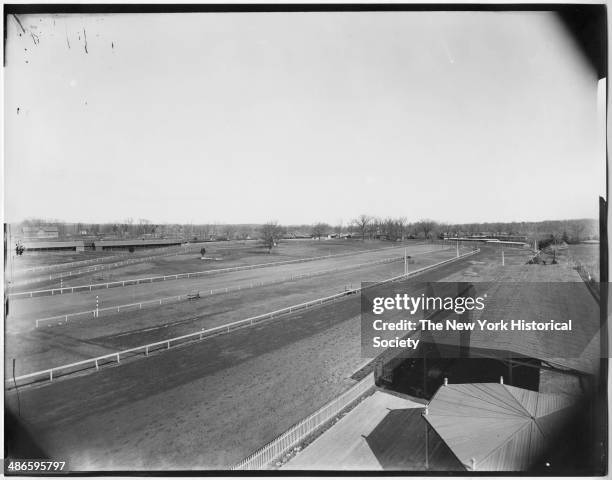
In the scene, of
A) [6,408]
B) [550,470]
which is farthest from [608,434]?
[6,408]

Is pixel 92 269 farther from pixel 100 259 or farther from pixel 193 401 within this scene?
pixel 193 401

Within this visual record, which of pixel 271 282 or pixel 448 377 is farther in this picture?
pixel 271 282

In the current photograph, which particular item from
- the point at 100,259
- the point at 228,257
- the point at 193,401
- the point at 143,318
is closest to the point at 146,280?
the point at 100,259

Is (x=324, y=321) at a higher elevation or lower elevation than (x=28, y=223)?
lower

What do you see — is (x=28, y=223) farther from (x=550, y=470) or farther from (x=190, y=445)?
(x=550, y=470)

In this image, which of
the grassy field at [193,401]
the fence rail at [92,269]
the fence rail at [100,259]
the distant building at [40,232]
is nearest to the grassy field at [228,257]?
the fence rail at [92,269]

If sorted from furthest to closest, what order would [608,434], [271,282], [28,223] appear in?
[271,282] → [28,223] → [608,434]

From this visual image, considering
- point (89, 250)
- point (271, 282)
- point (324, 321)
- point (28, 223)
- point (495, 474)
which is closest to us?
point (495, 474)

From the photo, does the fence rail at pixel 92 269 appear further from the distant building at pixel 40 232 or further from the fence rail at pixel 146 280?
the distant building at pixel 40 232
